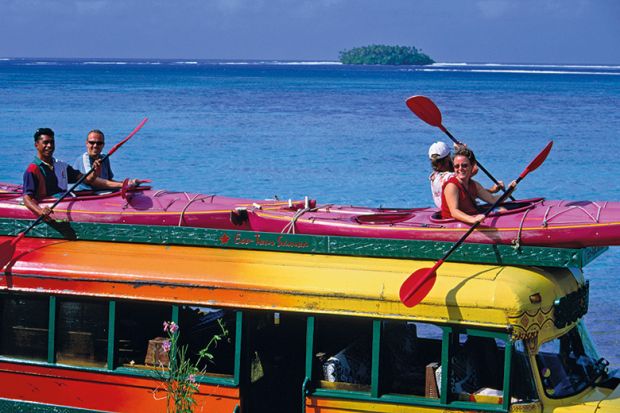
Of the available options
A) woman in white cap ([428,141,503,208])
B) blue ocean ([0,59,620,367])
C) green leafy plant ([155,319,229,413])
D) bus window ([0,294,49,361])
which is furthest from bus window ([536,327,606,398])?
blue ocean ([0,59,620,367])

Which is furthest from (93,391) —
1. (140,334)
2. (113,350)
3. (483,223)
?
(483,223)

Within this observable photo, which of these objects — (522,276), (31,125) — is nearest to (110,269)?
(522,276)

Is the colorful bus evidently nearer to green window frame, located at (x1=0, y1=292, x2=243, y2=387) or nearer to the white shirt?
green window frame, located at (x1=0, y1=292, x2=243, y2=387)

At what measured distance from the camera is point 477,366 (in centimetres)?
899

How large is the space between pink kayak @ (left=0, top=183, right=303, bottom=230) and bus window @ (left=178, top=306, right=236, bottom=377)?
1.03 meters

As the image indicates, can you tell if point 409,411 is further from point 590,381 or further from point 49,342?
point 49,342

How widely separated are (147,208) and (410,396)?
3.67 metres

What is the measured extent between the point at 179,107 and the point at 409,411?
60.5 metres

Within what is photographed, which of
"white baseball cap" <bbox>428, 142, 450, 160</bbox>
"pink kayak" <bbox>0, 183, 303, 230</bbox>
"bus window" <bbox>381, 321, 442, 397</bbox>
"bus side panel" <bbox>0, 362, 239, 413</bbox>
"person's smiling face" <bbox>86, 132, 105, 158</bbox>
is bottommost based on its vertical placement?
"bus side panel" <bbox>0, 362, 239, 413</bbox>

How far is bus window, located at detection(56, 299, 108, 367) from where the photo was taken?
9602mm

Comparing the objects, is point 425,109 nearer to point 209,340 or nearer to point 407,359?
point 407,359

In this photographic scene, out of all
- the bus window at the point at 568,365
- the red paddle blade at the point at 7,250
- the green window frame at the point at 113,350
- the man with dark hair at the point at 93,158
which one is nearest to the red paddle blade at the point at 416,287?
the bus window at the point at 568,365

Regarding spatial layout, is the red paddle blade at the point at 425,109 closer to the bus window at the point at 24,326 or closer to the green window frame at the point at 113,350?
the green window frame at the point at 113,350

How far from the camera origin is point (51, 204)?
11.0m
